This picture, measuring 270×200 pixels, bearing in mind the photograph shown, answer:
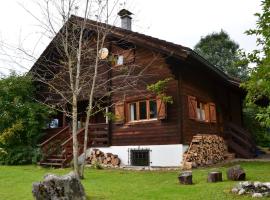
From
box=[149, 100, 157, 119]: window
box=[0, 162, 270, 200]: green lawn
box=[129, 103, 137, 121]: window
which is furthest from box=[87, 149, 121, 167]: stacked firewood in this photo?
box=[0, 162, 270, 200]: green lawn

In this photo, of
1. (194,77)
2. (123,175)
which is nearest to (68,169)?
(123,175)

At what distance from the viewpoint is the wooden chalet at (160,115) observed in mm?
14727

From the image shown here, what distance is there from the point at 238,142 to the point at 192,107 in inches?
173

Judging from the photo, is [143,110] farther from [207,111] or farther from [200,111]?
[207,111]

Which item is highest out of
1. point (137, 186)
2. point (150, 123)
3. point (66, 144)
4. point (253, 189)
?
point (150, 123)

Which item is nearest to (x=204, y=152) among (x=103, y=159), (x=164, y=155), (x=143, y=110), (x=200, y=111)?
(x=164, y=155)

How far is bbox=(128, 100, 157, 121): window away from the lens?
15641mm

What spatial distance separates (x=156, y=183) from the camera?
1059 cm

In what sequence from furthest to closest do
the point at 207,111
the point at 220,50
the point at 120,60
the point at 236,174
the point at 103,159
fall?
the point at 220,50, the point at 207,111, the point at 120,60, the point at 103,159, the point at 236,174

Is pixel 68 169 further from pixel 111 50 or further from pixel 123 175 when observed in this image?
pixel 111 50

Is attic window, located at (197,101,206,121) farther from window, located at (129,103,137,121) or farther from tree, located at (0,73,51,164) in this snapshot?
tree, located at (0,73,51,164)

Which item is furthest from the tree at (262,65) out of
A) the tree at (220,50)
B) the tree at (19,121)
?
the tree at (220,50)

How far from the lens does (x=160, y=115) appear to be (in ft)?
48.9

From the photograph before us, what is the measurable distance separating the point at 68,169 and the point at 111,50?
6163 millimetres
